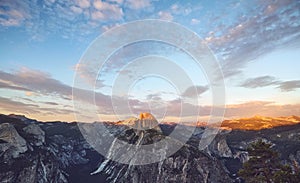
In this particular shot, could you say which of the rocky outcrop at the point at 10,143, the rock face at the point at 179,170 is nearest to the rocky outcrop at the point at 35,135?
the rocky outcrop at the point at 10,143

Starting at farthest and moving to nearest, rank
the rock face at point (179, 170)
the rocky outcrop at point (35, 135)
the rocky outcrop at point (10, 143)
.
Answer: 1. the rocky outcrop at point (35, 135)
2. the rock face at point (179, 170)
3. the rocky outcrop at point (10, 143)

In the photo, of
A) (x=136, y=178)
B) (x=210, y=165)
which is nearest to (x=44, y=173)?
(x=136, y=178)

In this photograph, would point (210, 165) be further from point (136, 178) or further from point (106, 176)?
point (106, 176)

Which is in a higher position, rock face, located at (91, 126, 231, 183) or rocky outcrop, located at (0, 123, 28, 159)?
rocky outcrop, located at (0, 123, 28, 159)

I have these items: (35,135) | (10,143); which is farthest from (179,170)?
(35,135)

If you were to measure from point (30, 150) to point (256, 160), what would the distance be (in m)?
104

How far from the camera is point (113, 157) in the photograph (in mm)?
181125

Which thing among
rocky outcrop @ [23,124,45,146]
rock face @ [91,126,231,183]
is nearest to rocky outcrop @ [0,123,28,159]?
rocky outcrop @ [23,124,45,146]

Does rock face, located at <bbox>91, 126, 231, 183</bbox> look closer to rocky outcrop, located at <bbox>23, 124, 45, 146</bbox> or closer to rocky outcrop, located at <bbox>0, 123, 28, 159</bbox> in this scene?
rocky outcrop, located at <bbox>23, 124, 45, 146</bbox>

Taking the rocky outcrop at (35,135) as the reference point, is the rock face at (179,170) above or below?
below

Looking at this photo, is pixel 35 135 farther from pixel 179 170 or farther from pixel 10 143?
pixel 179 170

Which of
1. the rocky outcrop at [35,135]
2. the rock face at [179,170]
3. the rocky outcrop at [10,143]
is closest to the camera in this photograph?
the rocky outcrop at [10,143]

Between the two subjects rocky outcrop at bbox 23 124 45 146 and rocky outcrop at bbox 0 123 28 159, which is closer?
rocky outcrop at bbox 0 123 28 159

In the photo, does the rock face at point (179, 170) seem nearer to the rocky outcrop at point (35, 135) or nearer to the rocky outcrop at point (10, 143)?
the rocky outcrop at point (35, 135)
